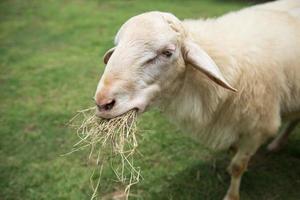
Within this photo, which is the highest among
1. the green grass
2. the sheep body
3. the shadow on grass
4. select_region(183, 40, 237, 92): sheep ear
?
select_region(183, 40, 237, 92): sheep ear

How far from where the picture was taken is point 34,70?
5910mm

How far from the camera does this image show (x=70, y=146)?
4.06m

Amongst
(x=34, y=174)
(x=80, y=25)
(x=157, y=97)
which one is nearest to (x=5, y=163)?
(x=34, y=174)

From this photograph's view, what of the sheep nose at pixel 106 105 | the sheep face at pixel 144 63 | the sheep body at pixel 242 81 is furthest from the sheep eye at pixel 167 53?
the sheep nose at pixel 106 105

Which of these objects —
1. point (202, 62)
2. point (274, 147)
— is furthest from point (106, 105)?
point (274, 147)

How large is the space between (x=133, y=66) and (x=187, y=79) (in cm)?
54

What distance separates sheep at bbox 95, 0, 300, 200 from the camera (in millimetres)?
2266

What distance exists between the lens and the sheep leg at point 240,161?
2958mm

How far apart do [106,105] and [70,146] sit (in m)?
2.03

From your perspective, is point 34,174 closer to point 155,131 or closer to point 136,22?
point 155,131

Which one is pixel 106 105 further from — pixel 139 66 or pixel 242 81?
pixel 242 81

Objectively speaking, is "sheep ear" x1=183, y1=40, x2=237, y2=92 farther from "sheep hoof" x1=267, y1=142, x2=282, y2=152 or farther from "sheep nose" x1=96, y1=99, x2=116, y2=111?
"sheep hoof" x1=267, y1=142, x2=282, y2=152

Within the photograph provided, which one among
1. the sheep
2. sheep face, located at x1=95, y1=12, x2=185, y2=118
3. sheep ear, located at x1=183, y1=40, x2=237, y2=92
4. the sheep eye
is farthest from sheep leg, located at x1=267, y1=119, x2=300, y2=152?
the sheep eye

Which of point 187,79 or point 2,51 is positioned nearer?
point 187,79
